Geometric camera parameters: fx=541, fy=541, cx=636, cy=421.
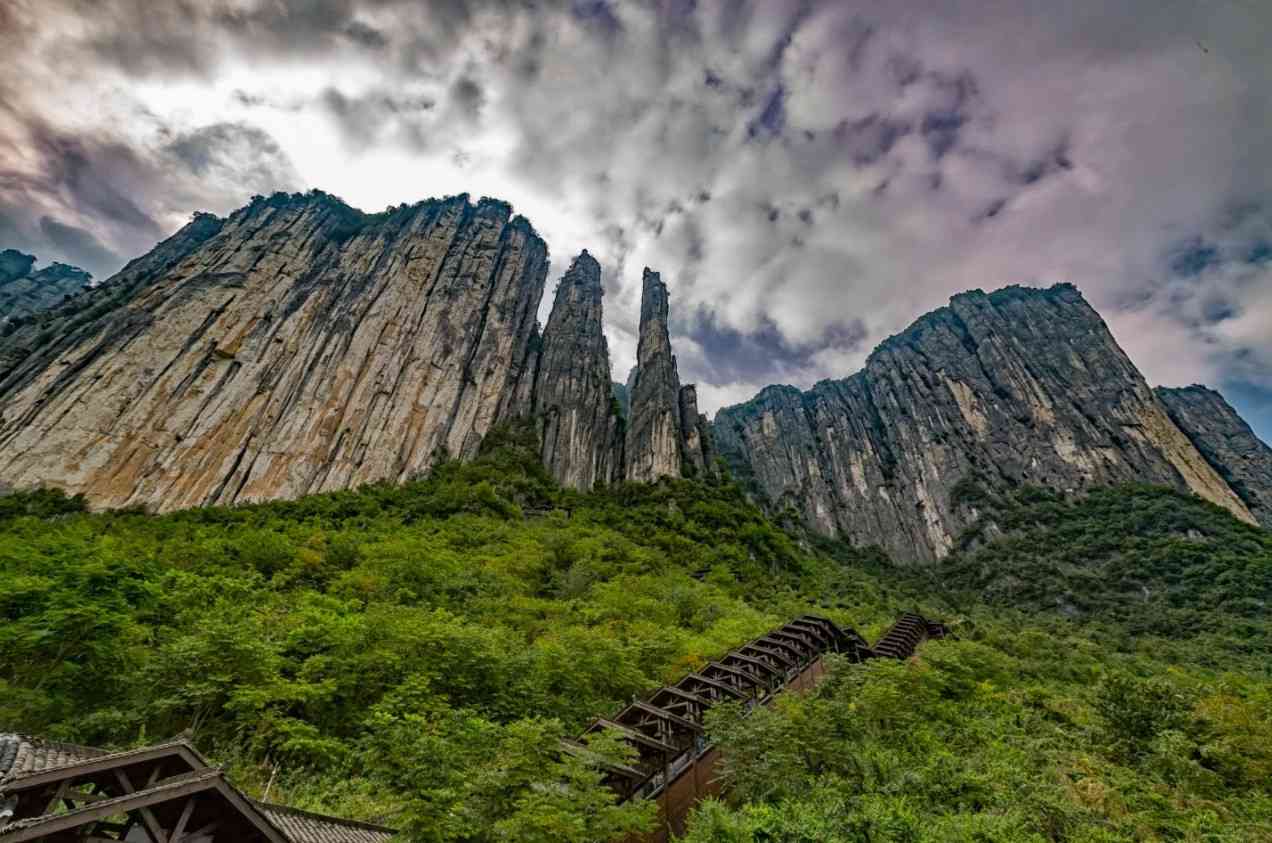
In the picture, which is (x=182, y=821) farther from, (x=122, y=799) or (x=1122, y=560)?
(x=1122, y=560)

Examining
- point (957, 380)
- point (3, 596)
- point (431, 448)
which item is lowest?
point (3, 596)

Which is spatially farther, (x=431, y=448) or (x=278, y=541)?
(x=431, y=448)

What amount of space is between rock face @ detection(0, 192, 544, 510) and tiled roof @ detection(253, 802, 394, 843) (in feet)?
149

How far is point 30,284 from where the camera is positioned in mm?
97125

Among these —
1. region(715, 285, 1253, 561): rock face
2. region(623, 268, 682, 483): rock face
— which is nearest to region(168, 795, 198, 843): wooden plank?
region(623, 268, 682, 483): rock face

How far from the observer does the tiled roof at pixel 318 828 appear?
7348mm

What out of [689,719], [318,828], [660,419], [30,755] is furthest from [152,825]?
[660,419]

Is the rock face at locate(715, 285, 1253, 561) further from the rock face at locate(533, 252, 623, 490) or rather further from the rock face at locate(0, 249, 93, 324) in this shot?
the rock face at locate(0, 249, 93, 324)

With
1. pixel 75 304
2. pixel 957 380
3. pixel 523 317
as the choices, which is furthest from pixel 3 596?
pixel 957 380

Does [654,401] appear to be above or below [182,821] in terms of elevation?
above

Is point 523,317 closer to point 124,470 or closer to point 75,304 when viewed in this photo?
point 124,470

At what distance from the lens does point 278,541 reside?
28031 millimetres

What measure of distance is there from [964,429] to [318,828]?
356 feet

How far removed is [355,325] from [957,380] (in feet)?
333
